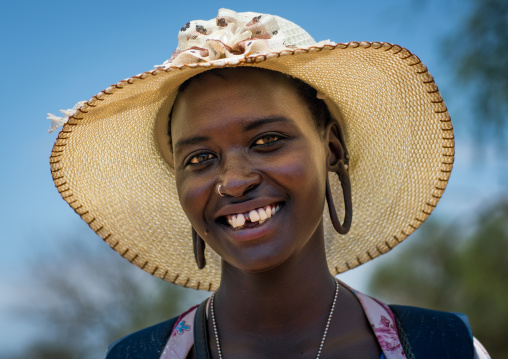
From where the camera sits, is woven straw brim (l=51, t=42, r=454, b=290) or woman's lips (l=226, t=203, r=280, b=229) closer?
woman's lips (l=226, t=203, r=280, b=229)

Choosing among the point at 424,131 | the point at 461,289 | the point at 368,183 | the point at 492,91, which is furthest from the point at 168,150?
the point at 461,289

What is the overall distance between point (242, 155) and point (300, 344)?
705 millimetres

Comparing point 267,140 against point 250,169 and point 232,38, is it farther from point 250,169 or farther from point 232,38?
point 232,38

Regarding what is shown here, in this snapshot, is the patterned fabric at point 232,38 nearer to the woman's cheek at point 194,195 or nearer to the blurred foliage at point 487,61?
the woman's cheek at point 194,195

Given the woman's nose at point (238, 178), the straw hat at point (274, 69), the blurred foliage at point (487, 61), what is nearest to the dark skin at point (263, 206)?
the woman's nose at point (238, 178)

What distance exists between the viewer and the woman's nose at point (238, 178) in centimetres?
203

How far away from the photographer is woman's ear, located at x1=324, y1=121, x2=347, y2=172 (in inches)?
95.3

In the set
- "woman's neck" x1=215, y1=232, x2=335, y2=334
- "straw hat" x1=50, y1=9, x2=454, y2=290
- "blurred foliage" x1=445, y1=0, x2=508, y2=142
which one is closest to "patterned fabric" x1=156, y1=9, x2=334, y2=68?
"straw hat" x1=50, y1=9, x2=454, y2=290

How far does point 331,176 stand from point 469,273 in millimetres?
8944

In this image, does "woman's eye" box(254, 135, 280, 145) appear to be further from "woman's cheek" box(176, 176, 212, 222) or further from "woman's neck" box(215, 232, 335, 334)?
"woman's neck" box(215, 232, 335, 334)

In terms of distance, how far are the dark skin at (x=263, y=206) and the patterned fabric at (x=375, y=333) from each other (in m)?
0.04

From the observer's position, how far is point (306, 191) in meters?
2.10

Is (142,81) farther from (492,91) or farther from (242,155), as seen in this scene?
(492,91)

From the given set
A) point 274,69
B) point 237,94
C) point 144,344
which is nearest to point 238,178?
point 237,94
